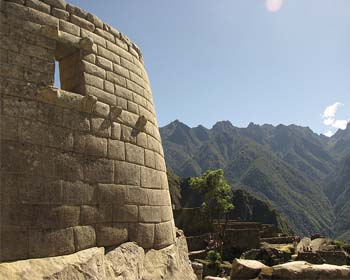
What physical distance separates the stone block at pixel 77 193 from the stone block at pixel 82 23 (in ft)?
9.18

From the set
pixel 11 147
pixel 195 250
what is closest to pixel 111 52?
pixel 11 147

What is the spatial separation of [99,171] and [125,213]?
85cm

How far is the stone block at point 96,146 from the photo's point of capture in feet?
18.0

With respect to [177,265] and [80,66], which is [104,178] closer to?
[80,66]

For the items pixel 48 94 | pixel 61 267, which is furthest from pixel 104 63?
pixel 61 267

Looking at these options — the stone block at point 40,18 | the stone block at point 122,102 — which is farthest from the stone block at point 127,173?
the stone block at point 40,18

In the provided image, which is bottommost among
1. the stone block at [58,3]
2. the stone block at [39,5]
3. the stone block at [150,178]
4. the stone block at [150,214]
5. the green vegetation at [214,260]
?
the green vegetation at [214,260]

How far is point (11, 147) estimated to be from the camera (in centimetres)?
452

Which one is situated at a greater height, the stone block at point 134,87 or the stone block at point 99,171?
the stone block at point 134,87

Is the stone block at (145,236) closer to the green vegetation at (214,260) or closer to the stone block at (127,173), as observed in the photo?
the stone block at (127,173)

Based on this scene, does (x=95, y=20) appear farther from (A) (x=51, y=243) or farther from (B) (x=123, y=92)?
(A) (x=51, y=243)

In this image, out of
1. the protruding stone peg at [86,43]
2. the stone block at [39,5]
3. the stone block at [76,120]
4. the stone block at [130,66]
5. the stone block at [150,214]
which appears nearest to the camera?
the stone block at [76,120]

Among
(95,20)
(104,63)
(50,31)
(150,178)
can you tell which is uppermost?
(95,20)

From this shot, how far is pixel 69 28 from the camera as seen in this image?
5.97 metres
